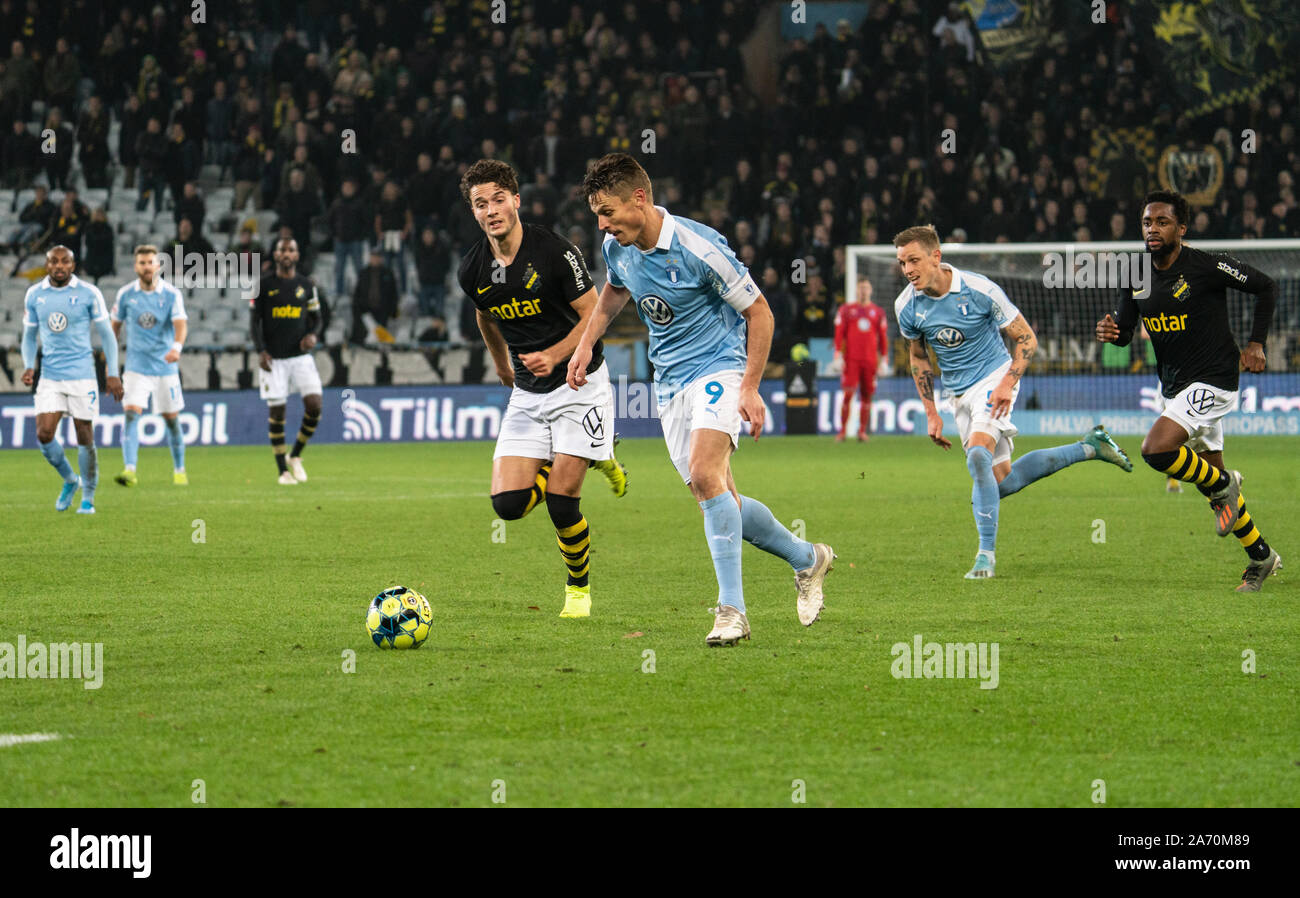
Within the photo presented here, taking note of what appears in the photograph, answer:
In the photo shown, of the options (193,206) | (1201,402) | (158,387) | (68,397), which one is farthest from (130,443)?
(1201,402)

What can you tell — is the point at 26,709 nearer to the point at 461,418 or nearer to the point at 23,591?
the point at 23,591

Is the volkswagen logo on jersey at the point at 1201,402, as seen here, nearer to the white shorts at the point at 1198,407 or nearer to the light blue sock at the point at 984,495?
the white shorts at the point at 1198,407

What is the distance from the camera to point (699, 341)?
6914 mm

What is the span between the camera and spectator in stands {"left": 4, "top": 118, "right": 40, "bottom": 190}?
88.4ft

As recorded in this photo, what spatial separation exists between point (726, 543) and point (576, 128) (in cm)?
2171

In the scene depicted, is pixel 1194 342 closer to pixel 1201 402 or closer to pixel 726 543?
pixel 1201 402

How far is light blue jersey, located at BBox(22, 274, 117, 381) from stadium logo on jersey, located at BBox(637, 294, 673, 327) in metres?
7.84

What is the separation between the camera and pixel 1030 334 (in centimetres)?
939

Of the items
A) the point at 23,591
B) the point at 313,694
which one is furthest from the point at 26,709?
the point at 23,591

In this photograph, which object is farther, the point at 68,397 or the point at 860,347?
the point at 860,347

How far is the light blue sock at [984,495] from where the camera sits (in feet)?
30.2

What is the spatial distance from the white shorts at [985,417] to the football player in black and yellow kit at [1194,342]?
0.85m

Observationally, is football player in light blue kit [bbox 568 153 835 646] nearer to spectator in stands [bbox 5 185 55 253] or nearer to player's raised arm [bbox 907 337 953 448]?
player's raised arm [bbox 907 337 953 448]
